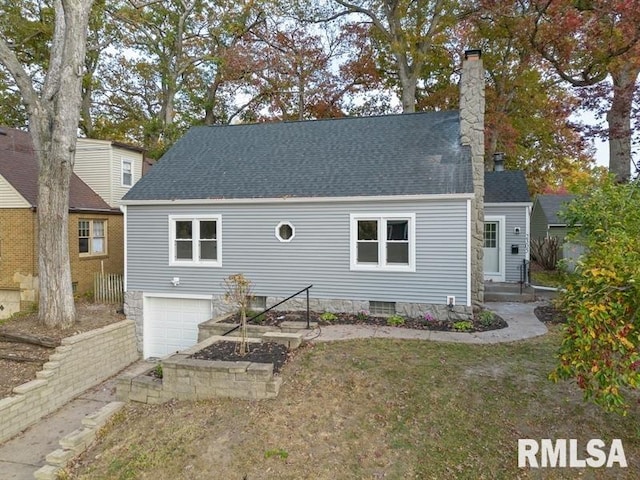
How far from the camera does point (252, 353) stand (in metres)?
7.26

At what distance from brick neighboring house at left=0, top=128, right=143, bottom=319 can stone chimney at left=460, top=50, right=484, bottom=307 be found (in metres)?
13.1

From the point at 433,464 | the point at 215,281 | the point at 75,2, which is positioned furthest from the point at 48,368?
the point at 75,2

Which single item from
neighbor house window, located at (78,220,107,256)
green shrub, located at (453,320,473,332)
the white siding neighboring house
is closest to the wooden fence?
neighbor house window, located at (78,220,107,256)

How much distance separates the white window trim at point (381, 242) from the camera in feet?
32.9

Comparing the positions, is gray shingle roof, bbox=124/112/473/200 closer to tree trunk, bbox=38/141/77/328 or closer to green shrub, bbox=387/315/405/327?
tree trunk, bbox=38/141/77/328

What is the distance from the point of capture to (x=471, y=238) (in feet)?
34.6

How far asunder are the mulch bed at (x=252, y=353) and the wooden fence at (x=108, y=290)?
7.51 meters

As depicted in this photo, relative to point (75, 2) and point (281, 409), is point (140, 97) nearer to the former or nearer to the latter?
point (75, 2)

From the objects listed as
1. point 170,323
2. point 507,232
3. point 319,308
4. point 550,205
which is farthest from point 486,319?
point 550,205

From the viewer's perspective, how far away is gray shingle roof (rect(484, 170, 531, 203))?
1420cm

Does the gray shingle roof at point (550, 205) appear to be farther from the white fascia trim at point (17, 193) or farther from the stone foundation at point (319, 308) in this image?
the white fascia trim at point (17, 193)

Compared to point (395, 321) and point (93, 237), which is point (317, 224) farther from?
point (93, 237)

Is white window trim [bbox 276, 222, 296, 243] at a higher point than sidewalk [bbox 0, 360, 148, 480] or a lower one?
higher

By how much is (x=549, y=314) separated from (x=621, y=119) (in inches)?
285
